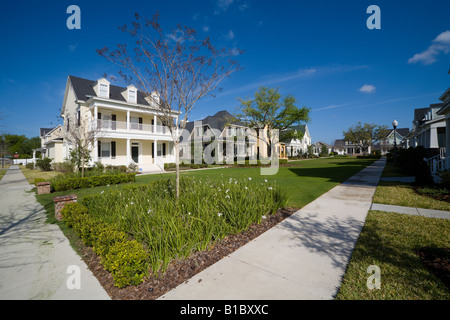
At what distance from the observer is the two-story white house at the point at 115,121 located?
63.1ft

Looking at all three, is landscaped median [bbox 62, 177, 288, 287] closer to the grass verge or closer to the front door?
the grass verge

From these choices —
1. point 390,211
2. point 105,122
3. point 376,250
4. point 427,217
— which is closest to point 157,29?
point 376,250

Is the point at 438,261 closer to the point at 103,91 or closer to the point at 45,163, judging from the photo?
the point at 103,91

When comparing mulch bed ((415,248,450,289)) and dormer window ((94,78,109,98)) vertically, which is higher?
dormer window ((94,78,109,98))

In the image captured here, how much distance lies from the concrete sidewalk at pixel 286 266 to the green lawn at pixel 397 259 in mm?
173

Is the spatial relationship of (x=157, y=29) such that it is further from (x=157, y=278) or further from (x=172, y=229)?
(x=157, y=278)

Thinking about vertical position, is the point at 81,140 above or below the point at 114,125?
below

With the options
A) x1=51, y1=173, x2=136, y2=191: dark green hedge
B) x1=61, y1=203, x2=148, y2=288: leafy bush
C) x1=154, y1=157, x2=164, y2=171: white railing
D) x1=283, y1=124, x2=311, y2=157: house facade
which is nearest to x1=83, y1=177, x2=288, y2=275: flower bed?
x1=61, y1=203, x2=148, y2=288: leafy bush

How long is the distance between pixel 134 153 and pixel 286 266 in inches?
919

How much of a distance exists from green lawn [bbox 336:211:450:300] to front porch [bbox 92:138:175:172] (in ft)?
67.4

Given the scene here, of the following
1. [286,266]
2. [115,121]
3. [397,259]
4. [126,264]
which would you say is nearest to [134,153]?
[115,121]

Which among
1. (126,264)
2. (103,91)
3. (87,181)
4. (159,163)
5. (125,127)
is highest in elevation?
(103,91)

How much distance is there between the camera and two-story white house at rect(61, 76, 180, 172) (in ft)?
63.1

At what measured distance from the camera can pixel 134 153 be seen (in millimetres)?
23125
